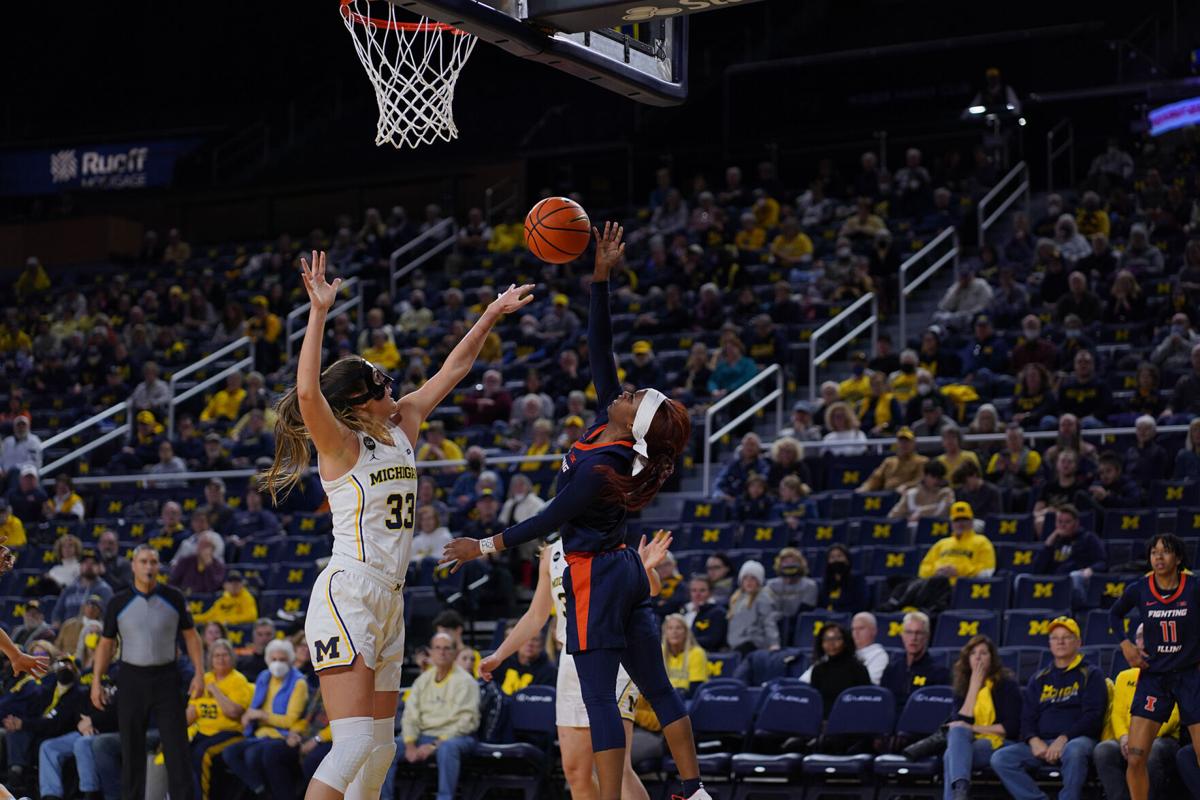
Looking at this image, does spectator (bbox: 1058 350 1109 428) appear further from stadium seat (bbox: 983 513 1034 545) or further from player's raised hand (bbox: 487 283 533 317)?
player's raised hand (bbox: 487 283 533 317)

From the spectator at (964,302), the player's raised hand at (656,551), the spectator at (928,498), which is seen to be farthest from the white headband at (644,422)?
the spectator at (964,302)

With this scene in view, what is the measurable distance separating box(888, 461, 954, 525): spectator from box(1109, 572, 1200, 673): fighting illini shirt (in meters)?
3.85

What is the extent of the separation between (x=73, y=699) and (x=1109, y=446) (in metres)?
9.03

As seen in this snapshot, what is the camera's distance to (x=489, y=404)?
1788 centimetres

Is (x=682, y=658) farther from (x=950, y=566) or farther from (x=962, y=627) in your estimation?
(x=950, y=566)

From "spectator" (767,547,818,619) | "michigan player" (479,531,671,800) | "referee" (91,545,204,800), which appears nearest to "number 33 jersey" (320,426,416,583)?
"michigan player" (479,531,671,800)

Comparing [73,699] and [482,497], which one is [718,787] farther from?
[73,699]

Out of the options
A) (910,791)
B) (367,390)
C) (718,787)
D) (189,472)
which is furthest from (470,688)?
(189,472)

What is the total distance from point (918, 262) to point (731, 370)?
3.96 m

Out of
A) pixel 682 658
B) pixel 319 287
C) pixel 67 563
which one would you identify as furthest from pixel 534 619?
pixel 67 563

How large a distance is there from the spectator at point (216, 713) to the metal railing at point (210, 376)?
7.84 meters

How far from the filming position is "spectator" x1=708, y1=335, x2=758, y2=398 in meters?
16.7

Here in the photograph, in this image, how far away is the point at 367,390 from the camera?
6375 mm

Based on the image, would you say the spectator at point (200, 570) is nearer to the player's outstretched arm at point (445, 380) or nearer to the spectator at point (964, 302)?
the spectator at point (964, 302)
